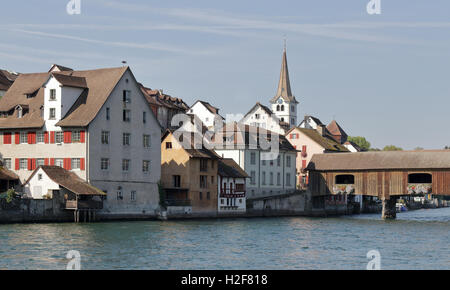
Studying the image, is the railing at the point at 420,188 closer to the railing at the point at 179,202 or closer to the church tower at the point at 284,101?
the railing at the point at 179,202

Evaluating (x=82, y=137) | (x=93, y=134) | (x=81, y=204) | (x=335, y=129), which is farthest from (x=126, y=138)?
(x=335, y=129)

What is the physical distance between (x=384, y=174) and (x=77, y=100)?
105ft

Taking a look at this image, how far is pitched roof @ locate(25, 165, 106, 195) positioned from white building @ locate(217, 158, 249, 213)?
17450 millimetres

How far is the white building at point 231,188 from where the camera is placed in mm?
72125

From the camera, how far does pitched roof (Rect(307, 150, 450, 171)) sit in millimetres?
73062

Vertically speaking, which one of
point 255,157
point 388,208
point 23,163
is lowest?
point 388,208

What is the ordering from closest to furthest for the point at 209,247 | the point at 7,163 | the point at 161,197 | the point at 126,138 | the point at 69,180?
the point at 209,247, the point at 69,180, the point at 126,138, the point at 7,163, the point at 161,197

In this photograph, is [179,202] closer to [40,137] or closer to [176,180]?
[176,180]

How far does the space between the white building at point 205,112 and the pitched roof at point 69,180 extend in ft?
207

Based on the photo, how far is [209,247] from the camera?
126ft

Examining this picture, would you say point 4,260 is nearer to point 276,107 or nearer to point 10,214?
point 10,214

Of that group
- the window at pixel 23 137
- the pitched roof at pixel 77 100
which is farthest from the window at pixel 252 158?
the window at pixel 23 137

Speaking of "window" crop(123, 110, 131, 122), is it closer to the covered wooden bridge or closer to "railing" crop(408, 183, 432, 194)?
the covered wooden bridge
